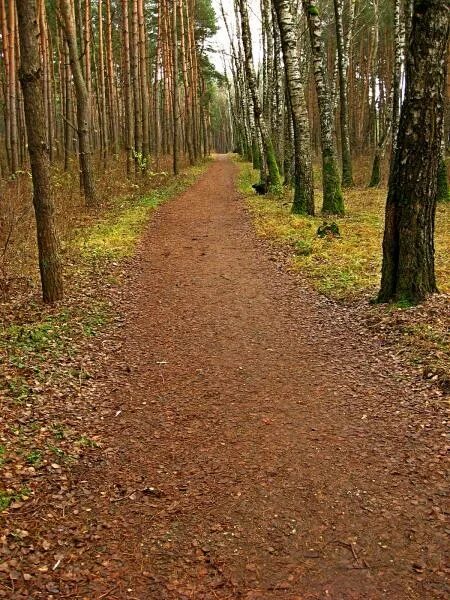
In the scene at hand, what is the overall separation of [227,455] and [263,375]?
1522 mm

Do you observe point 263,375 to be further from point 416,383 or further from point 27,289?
point 27,289

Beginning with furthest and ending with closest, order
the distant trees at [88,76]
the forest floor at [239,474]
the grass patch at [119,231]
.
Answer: the distant trees at [88,76]
the grass patch at [119,231]
the forest floor at [239,474]

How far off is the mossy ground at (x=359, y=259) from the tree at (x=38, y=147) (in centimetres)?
388

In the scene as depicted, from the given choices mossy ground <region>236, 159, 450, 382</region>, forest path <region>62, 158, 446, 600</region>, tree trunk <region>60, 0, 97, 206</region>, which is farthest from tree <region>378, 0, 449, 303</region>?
tree trunk <region>60, 0, 97, 206</region>

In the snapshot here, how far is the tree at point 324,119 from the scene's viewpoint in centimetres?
1268

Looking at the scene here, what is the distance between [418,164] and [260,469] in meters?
4.28

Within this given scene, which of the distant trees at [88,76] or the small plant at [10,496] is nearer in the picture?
the small plant at [10,496]

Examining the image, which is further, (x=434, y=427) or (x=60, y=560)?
(x=434, y=427)

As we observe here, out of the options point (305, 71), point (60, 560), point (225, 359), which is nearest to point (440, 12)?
point (225, 359)

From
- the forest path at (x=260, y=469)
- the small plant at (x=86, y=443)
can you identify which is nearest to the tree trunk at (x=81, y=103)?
the forest path at (x=260, y=469)

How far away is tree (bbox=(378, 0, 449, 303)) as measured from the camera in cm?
629

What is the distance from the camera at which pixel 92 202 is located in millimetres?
15445

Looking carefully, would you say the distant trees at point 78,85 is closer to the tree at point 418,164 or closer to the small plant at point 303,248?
the tree at point 418,164

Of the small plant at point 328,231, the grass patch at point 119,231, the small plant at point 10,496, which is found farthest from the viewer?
the small plant at point 328,231
